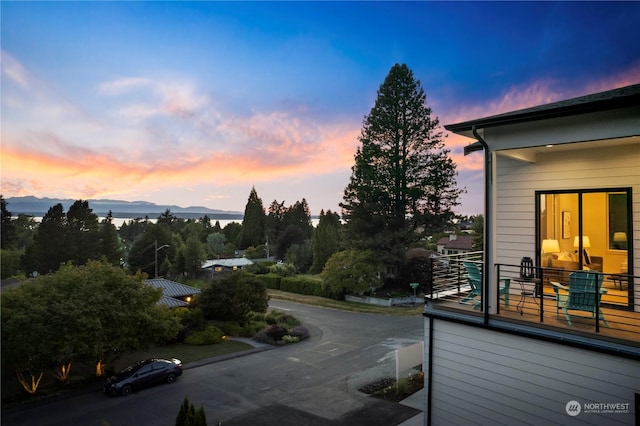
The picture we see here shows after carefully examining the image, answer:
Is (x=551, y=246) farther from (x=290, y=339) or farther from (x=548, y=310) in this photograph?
(x=290, y=339)

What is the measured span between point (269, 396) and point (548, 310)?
9.49 m

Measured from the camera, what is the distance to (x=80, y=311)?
1263cm

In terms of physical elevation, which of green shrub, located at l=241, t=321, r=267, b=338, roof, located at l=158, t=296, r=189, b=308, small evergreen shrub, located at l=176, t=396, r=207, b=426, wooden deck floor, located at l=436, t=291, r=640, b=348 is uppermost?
wooden deck floor, located at l=436, t=291, r=640, b=348

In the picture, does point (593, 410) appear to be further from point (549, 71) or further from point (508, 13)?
point (549, 71)

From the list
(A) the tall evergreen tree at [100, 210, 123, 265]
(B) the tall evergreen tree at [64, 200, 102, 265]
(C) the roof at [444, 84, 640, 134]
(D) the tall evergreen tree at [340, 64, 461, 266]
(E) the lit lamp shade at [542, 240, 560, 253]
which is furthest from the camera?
(A) the tall evergreen tree at [100, 210, 123, 265]

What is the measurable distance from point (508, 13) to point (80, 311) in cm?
1917

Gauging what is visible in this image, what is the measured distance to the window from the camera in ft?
22.8

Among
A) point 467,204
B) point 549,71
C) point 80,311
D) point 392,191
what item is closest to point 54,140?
point 80,311

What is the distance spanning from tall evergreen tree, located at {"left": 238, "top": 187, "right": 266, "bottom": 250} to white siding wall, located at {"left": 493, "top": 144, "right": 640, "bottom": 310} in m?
64.5

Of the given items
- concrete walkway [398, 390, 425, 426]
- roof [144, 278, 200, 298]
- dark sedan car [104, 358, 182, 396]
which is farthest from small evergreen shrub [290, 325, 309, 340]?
concrete walkway [398, 390, 425, 426]

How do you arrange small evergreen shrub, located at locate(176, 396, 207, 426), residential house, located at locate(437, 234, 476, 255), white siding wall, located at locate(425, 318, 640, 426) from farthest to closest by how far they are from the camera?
residential house, located at locate(437, 234, 476, 255)
small evergreen shrub, located at locate(176, 396, 207, 426)
white siding wall, located at locate(425, 318, 640, 426)

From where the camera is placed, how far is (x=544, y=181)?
7.74 metres

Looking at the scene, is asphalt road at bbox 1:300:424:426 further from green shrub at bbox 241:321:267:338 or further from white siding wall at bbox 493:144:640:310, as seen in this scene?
white siding wall at bbox 493:144:640:310

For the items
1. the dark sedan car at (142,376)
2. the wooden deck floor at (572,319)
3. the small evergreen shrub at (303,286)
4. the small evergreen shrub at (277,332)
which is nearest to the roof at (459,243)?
the small evergreen shrub at (303,286)
